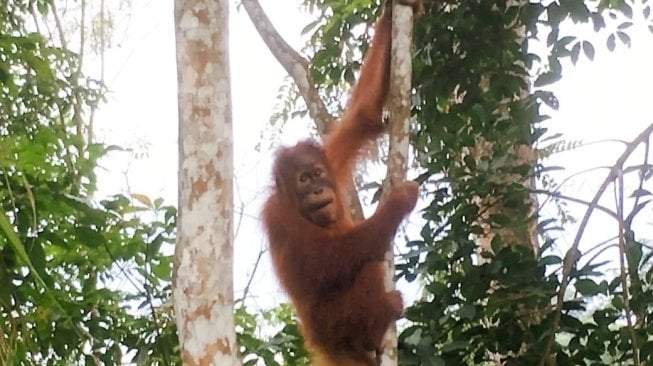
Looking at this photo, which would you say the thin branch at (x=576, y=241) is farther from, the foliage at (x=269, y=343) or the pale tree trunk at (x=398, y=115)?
the foliage at (x=269, y=343)

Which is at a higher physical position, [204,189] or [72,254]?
[72,254]

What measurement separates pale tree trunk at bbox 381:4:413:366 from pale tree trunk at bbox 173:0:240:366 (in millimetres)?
441

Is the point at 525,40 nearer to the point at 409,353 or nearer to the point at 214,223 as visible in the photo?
the point at 409,353

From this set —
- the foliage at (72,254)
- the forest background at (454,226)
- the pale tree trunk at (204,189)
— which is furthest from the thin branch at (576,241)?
the foliage at (72,254)

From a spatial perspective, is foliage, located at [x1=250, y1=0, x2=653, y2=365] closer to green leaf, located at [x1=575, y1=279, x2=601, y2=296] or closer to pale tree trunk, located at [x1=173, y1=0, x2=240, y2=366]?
green leaf, located at [x1=575, y1=279, x2=601, y2=296]

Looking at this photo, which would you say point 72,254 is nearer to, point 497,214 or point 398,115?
point 398,115

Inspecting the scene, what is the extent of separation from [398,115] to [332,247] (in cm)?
69

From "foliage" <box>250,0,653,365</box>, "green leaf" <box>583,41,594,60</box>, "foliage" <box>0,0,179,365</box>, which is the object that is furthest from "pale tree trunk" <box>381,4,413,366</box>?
"foliage" <box>0,0,179,365</box>

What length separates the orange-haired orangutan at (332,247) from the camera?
2.84 metres

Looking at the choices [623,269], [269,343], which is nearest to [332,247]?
[269,343]

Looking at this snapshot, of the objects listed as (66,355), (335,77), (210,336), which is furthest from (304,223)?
(210,336)

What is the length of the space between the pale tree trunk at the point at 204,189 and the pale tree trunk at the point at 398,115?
441mm

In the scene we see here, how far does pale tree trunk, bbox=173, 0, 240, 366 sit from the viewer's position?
1.97 meters

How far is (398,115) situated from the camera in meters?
2.33
